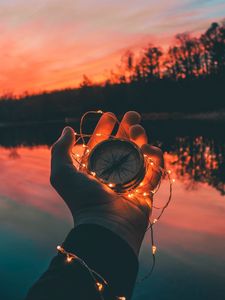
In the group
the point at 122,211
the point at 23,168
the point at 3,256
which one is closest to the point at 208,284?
the point at 122,211

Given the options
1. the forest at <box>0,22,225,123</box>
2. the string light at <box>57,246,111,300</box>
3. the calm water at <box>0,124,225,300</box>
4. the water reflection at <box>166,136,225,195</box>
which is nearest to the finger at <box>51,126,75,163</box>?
the string light at <box>57,246,111,300</box>

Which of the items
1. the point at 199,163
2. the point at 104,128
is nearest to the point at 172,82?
the point at 199,163

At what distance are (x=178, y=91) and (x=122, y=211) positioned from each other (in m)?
69.5

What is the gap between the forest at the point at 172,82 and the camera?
2672 inches

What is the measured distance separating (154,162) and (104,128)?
2.26 feet

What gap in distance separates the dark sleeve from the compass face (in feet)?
3.74

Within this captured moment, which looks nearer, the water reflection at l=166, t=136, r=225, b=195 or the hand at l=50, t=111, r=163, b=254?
the hand at l=50, t=111, r=163, b=254

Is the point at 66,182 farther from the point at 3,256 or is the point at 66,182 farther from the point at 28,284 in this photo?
the point at 3,256

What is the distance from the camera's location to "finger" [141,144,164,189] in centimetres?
423

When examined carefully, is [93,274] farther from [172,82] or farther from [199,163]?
[172,82]

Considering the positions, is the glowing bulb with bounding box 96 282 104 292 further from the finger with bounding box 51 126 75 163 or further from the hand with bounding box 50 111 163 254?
the finger with bounding box 51 126 75 163

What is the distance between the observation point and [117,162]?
14.3ft

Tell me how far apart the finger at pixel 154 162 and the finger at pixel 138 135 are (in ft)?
0.46

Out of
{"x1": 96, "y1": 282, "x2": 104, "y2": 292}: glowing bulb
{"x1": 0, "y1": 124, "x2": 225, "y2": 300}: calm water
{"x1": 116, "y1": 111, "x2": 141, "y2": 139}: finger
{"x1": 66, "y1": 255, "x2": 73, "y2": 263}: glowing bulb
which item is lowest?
{"x1": 0, "y1": 124, "x2": 225, "y2": 300}: calm water
